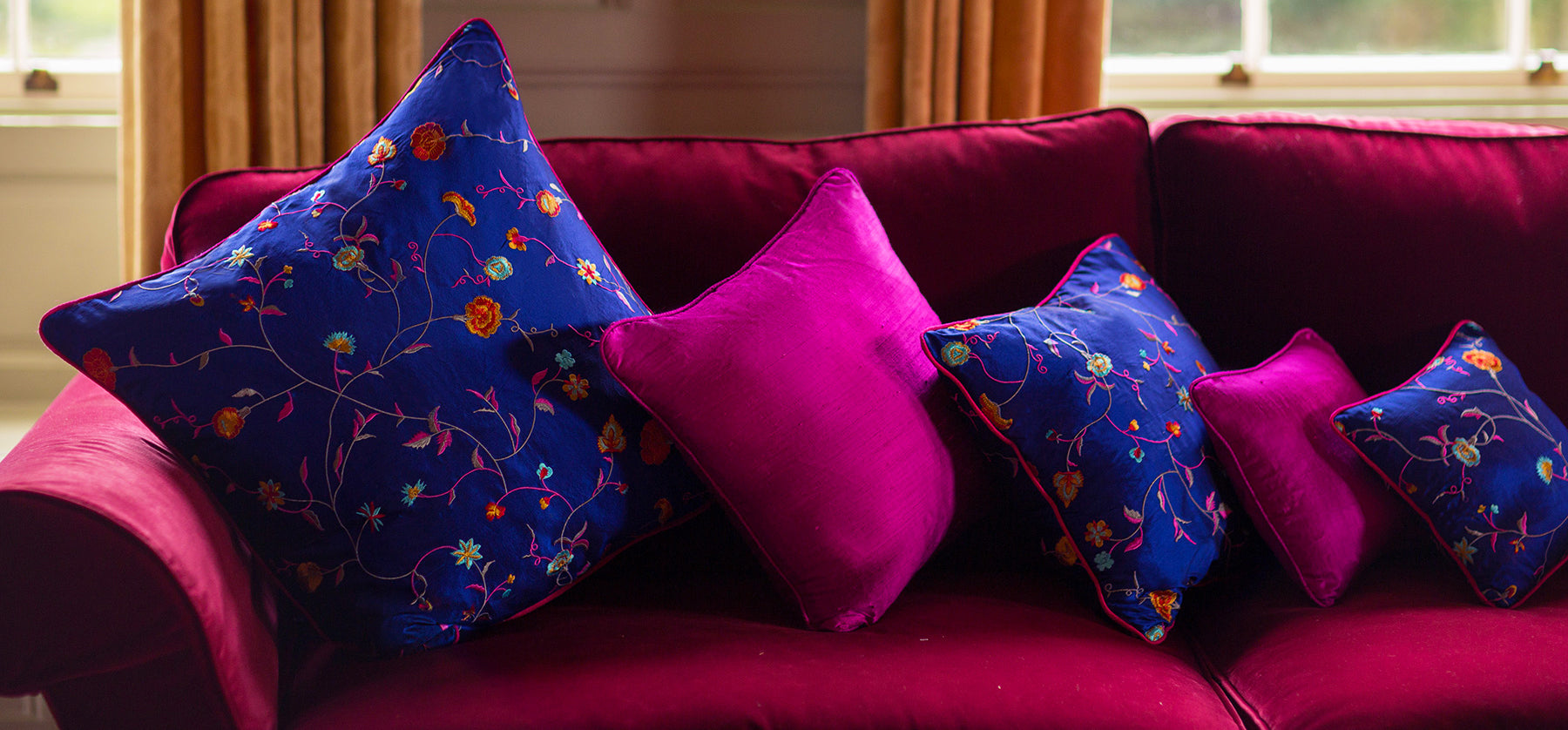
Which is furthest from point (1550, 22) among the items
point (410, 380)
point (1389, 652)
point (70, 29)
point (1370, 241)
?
point (70, 29)

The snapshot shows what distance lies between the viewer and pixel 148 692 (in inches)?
27.9

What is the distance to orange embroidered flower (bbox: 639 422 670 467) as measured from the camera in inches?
38.4

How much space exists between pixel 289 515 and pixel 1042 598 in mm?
699

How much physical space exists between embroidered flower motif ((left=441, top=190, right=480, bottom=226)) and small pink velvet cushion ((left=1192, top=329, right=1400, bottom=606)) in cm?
73

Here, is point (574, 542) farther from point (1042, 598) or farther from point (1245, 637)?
point (1245, 637)

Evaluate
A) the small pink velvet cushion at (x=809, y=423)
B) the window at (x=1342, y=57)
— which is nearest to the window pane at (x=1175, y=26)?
the window at (x=1342, y=57)

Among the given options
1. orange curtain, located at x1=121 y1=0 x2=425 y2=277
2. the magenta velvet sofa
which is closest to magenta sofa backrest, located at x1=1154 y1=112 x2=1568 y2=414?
the magenta velvet sofa

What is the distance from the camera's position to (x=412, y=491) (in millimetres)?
855

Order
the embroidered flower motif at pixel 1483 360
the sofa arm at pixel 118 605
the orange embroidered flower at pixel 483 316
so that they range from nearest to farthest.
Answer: the sofa arm at pixel 118 605 < the orange embroidered flower at pixel 483 316 < the embroidered flower motif at pixel 1483 360

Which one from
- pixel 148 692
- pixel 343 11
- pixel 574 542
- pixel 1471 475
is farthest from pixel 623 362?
pixel 343 11

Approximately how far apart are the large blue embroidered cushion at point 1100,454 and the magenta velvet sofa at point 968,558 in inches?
2.3

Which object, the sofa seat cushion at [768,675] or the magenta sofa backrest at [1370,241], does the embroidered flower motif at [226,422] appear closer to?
the sofa seat cushion at [768,675]

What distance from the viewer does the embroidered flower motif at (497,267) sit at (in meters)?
0.94

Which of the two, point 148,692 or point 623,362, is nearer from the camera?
point 148,692
